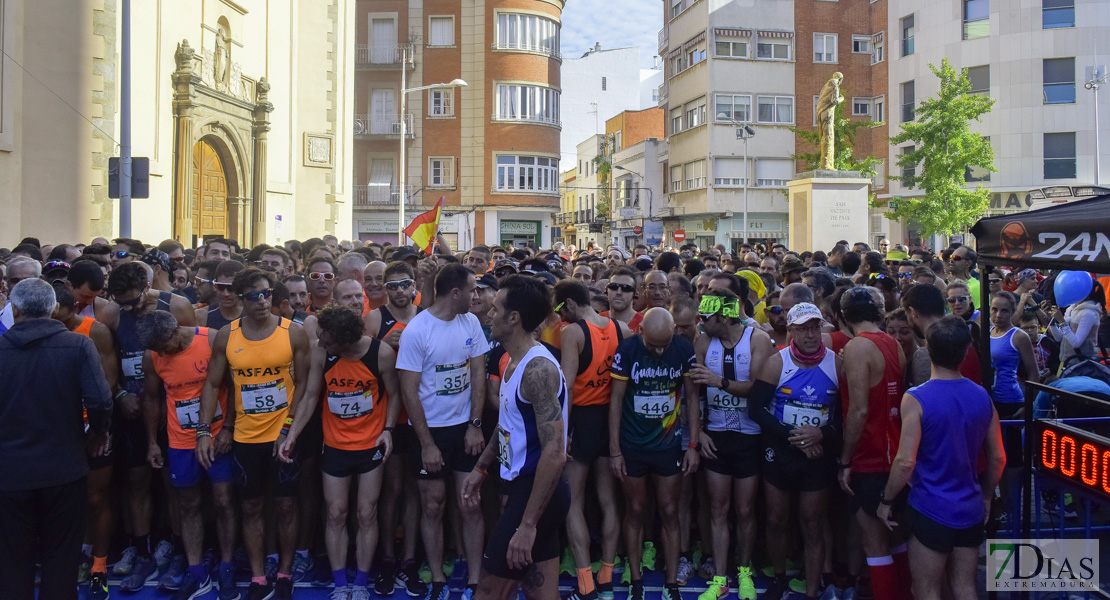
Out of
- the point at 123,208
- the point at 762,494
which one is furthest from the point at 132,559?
the point at 123,208

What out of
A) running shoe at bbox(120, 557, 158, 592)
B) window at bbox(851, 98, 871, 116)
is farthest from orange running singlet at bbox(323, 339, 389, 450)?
window at bbox(851, 98, 871, 116)

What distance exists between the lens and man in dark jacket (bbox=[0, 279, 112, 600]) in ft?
15.7

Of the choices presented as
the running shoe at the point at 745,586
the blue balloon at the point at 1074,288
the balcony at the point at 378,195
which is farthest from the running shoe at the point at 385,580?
the balcony at the point at 378,195

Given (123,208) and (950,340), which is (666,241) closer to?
(123,208)

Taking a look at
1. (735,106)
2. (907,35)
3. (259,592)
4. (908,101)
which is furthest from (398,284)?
(907,35)

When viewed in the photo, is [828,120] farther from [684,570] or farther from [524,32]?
[524,32]

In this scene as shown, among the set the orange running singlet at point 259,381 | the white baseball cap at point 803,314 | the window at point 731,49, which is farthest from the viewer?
the window at point 731,49

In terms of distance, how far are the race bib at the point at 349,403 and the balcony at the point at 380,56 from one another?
3811 centimetres

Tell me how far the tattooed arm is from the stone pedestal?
2021 centimetres

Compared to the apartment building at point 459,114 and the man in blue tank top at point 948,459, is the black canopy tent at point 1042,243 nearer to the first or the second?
the man in blue tank top at point 948,459

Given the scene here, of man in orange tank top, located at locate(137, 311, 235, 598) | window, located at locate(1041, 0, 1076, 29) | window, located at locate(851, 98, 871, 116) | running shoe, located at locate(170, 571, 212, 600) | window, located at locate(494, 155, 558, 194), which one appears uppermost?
window, located at locate(1041, 0, 1076, 29)

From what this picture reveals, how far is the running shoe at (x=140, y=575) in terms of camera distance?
588cm

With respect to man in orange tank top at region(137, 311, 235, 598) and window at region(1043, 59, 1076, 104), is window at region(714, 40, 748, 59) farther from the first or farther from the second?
man in orange tank top at region(137, 311, 235, 598)

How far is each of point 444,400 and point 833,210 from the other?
65.1ft
